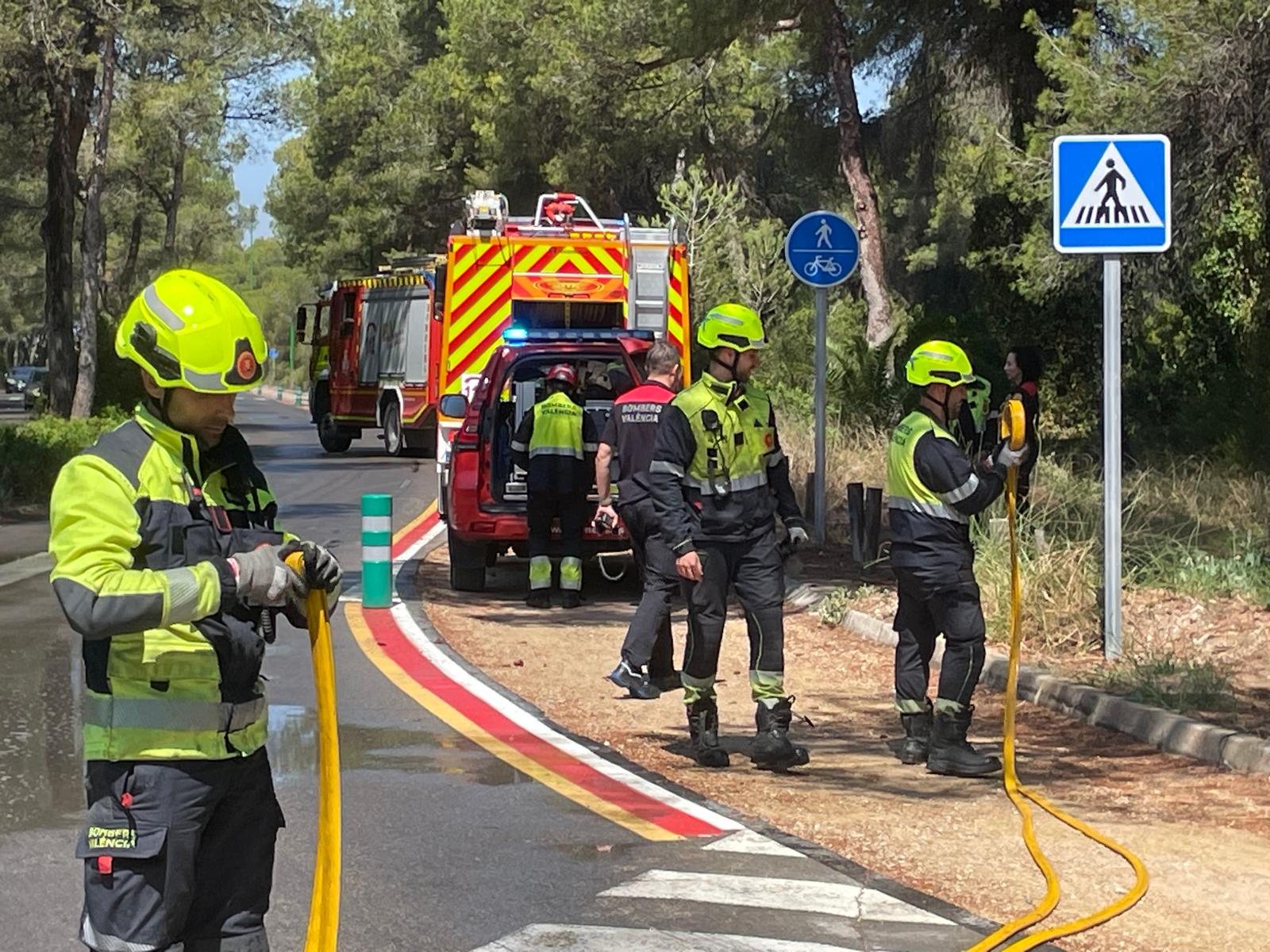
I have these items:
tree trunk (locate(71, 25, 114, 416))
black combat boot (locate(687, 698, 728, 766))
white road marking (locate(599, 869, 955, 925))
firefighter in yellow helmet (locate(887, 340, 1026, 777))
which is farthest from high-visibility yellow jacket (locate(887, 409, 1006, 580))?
tree trunk (locate(71, 25, 114, 416))

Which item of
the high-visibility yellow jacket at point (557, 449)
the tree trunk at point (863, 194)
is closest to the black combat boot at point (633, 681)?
the high-visibility yellow jacket at point (557, 449)

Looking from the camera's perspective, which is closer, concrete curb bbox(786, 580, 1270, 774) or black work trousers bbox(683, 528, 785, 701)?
concrete curb bbox(786, 580, 1270, 774)

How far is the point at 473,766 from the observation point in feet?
27.6

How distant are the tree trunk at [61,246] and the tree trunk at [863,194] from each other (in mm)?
12196

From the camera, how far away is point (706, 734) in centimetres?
870

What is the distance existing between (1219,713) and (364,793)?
159 inches

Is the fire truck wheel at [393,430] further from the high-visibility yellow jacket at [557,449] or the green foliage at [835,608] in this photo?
the green foliage at [835,608]

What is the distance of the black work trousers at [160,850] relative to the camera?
3.88 meters

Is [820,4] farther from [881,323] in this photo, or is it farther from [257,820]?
[257,820]

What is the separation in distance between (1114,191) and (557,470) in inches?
183

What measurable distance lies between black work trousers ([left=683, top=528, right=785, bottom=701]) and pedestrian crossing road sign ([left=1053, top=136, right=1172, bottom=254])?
9.64ft

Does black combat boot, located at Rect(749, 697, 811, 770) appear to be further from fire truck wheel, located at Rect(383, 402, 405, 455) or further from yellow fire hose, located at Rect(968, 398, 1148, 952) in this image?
fire truck wheel, located at Rect(383, 402, 405, 455)

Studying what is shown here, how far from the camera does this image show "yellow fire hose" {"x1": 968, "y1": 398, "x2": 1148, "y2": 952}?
5.88 m

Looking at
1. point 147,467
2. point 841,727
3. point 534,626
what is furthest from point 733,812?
point 534,626
